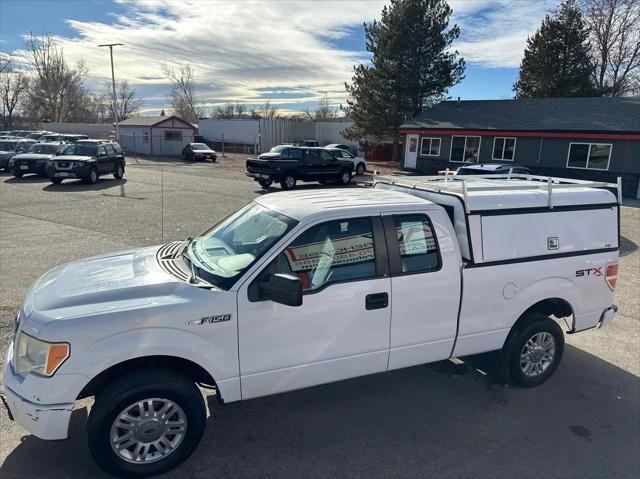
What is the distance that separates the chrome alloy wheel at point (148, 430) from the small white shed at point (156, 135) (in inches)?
1663

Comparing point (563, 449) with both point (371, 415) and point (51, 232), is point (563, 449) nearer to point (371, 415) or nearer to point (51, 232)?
point (371, 415)

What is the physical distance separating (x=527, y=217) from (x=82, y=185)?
62.4 ft

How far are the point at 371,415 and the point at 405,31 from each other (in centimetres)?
3229

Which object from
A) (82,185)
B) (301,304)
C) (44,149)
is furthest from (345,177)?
(301,304)

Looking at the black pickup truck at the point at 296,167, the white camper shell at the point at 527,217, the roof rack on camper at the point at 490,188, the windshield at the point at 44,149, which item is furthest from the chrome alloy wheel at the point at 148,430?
the windshield at the point at 44,149

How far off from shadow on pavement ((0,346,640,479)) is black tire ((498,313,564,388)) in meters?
0.13

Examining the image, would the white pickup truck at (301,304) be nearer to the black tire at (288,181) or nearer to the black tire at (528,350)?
the black tire at (528,350)

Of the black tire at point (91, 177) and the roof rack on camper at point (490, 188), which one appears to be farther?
the black tire at point (91, 177)

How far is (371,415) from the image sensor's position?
3756mm

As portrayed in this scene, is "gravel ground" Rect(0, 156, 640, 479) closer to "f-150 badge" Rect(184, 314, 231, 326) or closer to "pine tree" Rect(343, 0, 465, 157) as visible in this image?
"f-150 badge" Rect(184, 314, 231, 326)

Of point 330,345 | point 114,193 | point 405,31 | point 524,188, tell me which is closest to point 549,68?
point 405,31

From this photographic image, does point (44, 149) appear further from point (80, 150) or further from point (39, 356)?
point (39, 356)

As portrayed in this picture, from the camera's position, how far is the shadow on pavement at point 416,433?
3.11 metres

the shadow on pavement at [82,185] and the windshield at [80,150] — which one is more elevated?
the windshield at [80,150]
